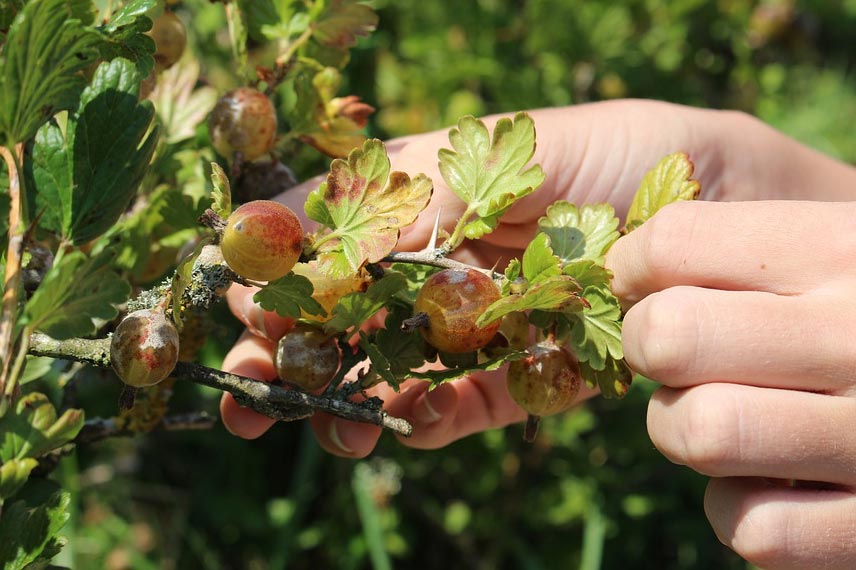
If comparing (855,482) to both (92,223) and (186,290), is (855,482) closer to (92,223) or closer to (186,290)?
(186,290)

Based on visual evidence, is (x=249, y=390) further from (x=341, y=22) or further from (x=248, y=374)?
(x=341, y=22)

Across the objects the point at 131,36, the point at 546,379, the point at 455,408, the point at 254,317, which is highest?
the point at 131,36

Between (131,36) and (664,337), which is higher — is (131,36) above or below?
above

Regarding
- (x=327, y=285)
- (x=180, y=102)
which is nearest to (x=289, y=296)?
(x=327, y=285)

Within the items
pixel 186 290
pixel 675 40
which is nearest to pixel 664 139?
pixel 186 290

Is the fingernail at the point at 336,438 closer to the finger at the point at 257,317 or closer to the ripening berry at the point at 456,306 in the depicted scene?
the finger at the point at 257,317

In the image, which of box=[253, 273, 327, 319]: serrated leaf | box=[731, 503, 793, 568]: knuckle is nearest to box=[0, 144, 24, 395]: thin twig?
box=[253, 273, 327, 319]: serrated leaf

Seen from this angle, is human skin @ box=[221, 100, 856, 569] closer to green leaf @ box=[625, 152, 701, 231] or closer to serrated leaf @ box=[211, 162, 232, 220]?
green leaf @ box=[625, 152, 701, 231]

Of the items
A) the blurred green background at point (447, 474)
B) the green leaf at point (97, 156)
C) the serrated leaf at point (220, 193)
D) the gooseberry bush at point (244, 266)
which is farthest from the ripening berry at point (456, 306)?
the blurred green background at point (447, 474)
